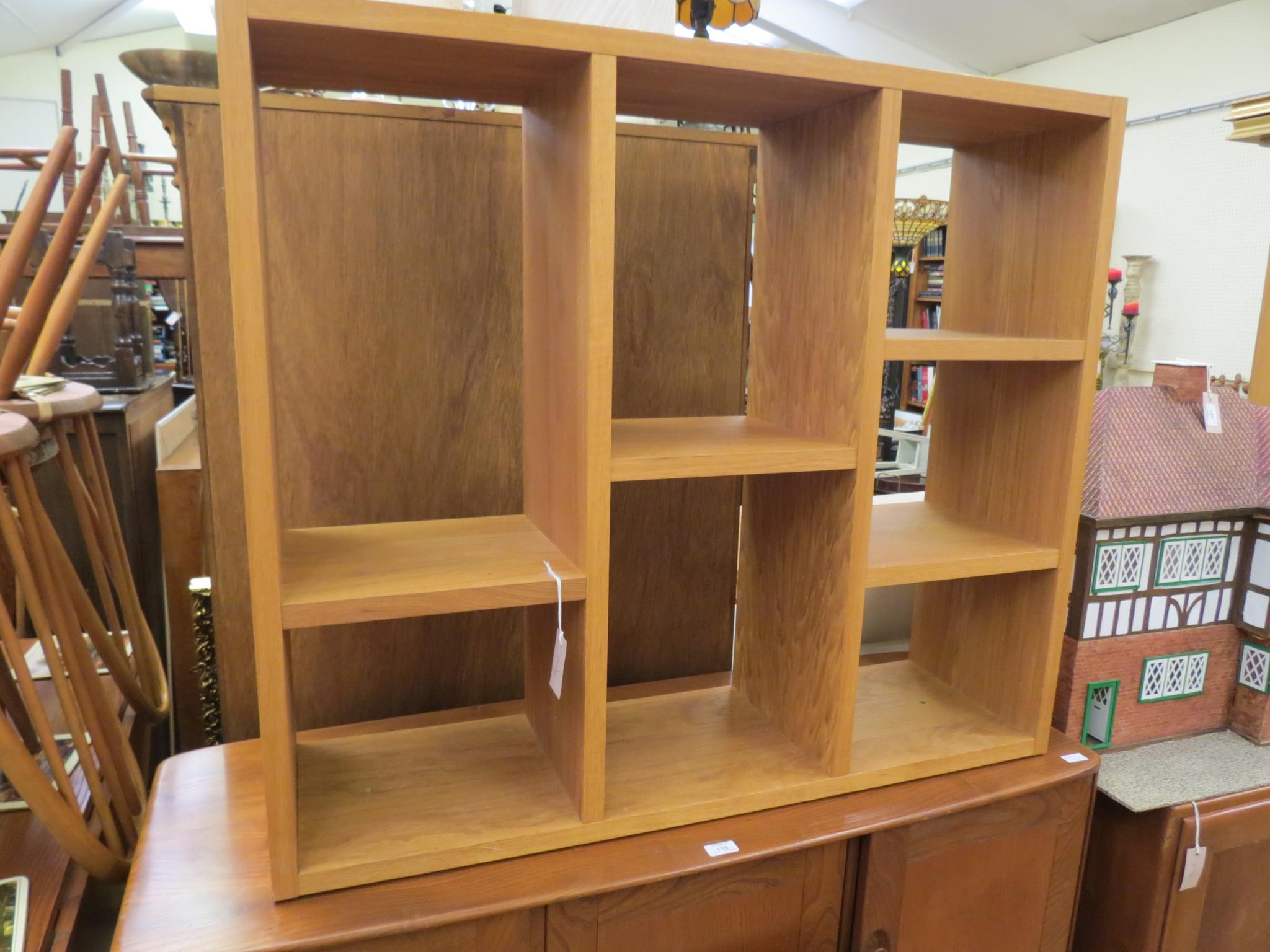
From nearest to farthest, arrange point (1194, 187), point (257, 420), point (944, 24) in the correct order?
point (257, 420) → point (1194, 187) → point (944, 24)

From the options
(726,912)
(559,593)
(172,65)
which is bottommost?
(726,912)

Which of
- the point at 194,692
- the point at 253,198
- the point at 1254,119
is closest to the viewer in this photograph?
the point at 253,198

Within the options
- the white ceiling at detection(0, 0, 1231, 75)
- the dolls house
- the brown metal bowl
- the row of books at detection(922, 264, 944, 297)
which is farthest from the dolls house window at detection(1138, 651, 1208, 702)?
the row of books at detection(922, 264, 944, 297)

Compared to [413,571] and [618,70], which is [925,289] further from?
[413,571]

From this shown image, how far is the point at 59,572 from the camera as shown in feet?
4.19

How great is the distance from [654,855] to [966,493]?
0.79 meters

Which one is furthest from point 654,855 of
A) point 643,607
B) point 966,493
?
point 966,493

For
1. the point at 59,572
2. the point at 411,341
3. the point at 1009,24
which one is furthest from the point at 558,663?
the point at 1009,24

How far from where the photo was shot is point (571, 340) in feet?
3.34

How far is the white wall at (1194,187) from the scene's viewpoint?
484cm

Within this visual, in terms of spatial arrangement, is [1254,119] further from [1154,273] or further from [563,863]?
[1154,273]

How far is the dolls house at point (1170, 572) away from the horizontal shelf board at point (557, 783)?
10.4 inches

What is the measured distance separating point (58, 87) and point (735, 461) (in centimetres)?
1136

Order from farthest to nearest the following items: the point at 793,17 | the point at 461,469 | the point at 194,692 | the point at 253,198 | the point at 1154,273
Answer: the point at 793,17 → the point at 1154,273 → the point at 194,692 → the point at 461,469 → the point at 253,198
